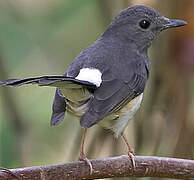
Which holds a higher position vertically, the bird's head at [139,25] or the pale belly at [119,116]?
the bird's head at [139,25]

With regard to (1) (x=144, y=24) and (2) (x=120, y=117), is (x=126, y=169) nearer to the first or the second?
(2) (x=120, y=117)

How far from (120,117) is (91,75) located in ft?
1.25

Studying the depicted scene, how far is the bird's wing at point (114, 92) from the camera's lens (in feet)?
11.2

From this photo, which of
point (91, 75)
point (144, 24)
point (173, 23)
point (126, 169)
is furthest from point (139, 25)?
point (126, 169)

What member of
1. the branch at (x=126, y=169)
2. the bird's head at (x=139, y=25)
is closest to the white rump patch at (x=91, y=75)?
the branch at (x=126, y=169)

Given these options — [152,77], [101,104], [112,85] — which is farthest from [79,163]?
[152,77]

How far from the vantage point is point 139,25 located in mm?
4414

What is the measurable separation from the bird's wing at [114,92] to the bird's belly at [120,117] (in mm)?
52

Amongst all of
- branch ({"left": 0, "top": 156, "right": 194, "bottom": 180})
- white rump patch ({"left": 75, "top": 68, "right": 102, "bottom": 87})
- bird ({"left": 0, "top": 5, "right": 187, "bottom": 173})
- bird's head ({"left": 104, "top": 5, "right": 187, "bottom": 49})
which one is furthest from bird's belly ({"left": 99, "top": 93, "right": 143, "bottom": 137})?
bird's head ({"left": 104, "top": 5, "right": 187, "bottom": 49})

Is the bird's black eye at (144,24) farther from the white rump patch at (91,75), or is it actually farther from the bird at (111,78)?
the white rump patch at (91,75)

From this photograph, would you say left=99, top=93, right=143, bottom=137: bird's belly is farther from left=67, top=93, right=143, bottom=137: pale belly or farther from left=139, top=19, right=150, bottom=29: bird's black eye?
left=139, top=19, right=150, bottom=29: bird's black eye

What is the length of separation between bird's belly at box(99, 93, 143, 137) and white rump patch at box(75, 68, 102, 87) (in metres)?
0.27

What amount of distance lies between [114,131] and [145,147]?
113cm

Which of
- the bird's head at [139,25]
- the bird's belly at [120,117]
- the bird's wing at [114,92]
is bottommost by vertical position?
the bird's belly at [120,117]
